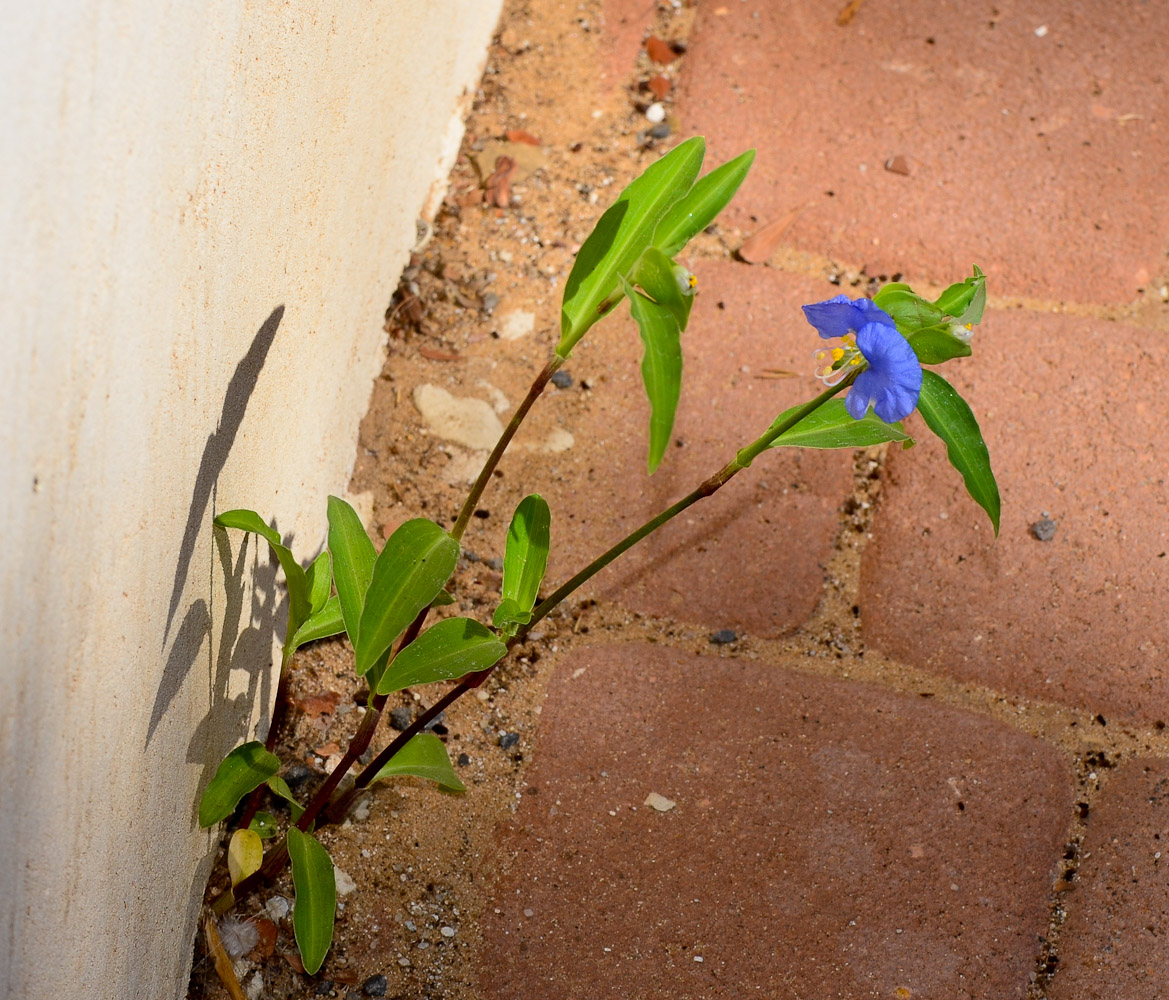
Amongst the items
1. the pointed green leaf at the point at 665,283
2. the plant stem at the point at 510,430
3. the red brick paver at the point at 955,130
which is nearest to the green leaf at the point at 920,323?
the pointed green leaf at the point at 665,283

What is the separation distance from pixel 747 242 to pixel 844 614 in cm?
52

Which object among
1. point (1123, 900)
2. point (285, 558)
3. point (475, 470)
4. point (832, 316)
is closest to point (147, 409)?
point (285, 558)

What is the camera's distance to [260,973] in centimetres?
99

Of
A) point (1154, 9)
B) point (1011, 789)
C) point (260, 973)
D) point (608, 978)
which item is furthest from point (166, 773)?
point (1154, 9)

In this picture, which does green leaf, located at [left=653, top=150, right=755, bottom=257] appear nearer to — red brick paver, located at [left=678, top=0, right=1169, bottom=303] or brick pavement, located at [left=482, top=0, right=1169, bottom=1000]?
brick pavement, located at [left=482, top=0, right=1169, bottom=1000]

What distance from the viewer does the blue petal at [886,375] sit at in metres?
0.75

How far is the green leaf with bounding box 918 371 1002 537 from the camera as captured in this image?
80 centimetres

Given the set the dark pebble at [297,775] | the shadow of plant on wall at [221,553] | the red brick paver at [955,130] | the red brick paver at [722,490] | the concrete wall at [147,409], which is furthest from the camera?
the red brick paver at [955,130]

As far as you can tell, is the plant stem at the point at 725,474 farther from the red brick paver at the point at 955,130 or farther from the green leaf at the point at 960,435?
the red brick paver at the point at 955,130

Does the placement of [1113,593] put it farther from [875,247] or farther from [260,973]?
[260,973]

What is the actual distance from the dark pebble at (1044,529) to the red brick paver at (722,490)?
19 cm

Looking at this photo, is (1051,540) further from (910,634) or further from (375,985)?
(375,985)

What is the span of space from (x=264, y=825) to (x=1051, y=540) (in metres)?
0.81

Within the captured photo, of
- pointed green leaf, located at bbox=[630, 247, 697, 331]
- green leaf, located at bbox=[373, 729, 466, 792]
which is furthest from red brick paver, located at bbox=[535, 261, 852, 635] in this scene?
pointed green leaf, located at bbox=[630, 247, 697, 331]
